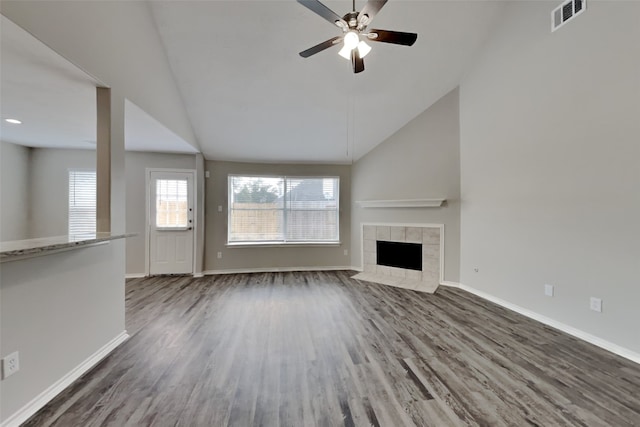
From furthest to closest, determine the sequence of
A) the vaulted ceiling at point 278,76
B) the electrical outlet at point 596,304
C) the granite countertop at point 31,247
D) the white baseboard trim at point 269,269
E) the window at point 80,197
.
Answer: the white baseboard trim at point 269,269
the window at point 80,197
the vaulted ceiling at point 278,76
the electrical outlet at point 596,304
the granite countertop at point 31,247

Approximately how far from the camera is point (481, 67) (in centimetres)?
356

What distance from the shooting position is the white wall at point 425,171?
4.06 metres

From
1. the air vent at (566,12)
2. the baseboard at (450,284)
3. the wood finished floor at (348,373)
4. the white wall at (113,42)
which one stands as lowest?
the wood finished floor at (348,373)

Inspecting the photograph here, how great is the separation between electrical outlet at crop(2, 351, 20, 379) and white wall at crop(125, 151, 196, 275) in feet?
11.3

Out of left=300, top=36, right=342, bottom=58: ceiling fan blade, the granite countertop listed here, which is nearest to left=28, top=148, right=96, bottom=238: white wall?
the granite countertop

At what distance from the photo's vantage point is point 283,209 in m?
5.36

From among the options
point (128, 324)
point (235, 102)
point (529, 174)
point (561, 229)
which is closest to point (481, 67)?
point (529, 174)

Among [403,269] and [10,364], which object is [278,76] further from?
[403,269]

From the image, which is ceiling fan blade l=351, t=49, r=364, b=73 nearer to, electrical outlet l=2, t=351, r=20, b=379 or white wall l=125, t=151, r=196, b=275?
electrical outlet l=2, t=351, r=20, b=379

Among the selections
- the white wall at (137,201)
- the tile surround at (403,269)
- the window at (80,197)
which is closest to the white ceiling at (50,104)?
the white wall at (137,201)

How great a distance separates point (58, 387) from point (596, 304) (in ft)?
14.6

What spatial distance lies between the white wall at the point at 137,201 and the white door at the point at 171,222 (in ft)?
0.43

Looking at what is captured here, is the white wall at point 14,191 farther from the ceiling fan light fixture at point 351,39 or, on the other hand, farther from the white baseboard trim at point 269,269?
the ceiling fan light fixture at point 351,39

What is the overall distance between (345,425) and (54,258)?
7.23 feet
